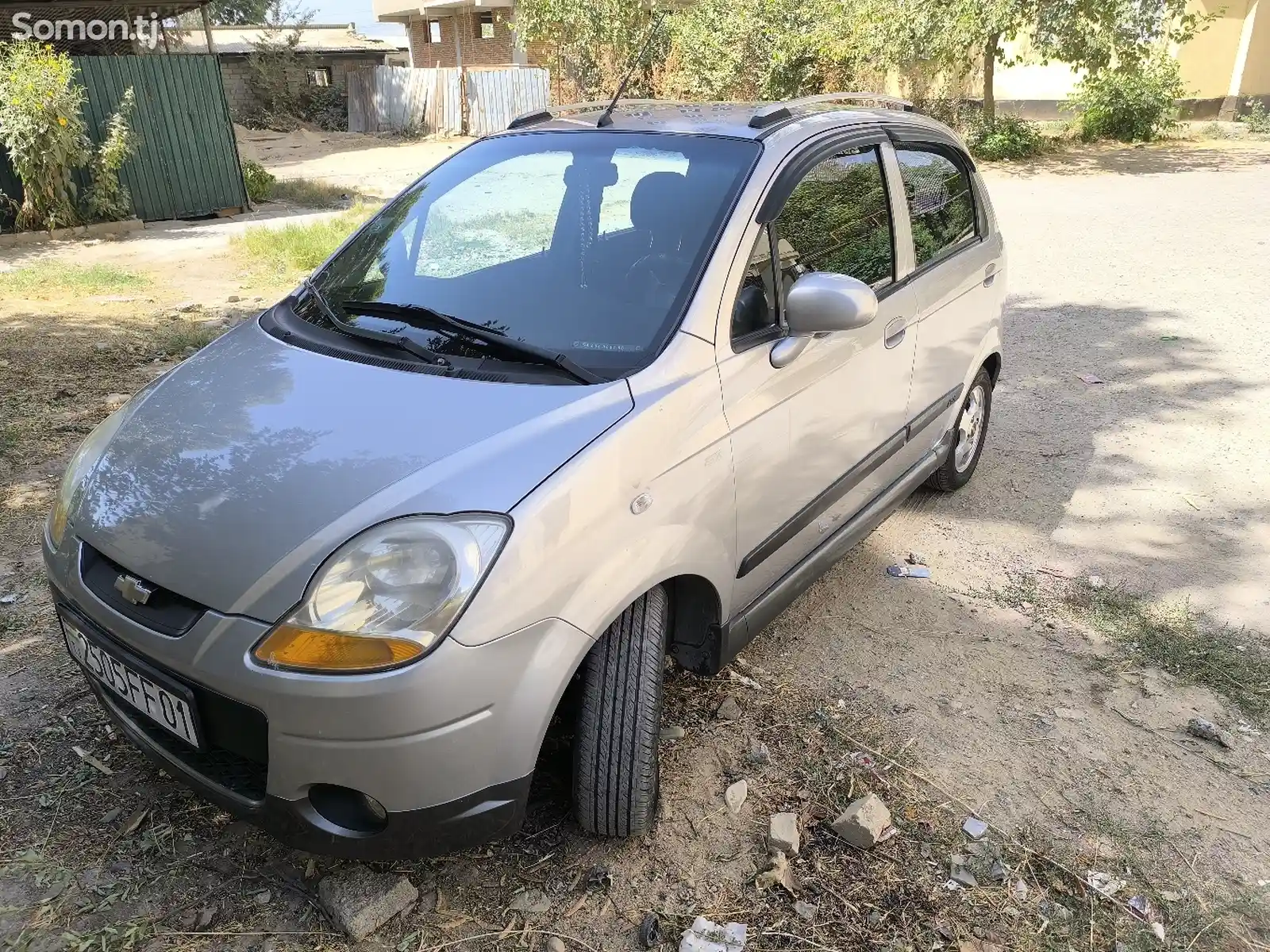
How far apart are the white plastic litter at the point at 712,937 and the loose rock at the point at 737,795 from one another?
1.28ft

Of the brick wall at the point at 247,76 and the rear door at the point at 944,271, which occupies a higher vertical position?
the brick wall at the point at 247,76

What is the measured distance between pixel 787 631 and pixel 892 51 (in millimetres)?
14508

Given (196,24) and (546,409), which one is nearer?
(546,409)

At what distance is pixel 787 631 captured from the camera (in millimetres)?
3465

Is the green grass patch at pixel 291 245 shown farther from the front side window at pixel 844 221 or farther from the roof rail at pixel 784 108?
the front side window at pixel 844 221

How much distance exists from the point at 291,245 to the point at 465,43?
1064 inches

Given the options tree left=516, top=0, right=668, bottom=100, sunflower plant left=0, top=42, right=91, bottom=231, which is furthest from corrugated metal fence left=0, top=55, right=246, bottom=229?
tree left=516, top=0, right=668, bottom=100

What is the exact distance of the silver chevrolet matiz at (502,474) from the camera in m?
1.93

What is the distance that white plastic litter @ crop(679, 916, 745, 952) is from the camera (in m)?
2.17

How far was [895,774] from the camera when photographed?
273 centimetres

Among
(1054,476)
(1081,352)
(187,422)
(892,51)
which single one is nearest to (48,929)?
(187,422)

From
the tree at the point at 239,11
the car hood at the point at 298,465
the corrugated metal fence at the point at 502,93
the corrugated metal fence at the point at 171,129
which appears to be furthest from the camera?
the tree at the point at 239,11

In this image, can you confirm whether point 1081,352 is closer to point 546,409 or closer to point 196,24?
point 546,409

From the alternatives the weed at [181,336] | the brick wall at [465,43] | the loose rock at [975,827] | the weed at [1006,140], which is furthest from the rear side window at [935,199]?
the brick wall at [465,43]
